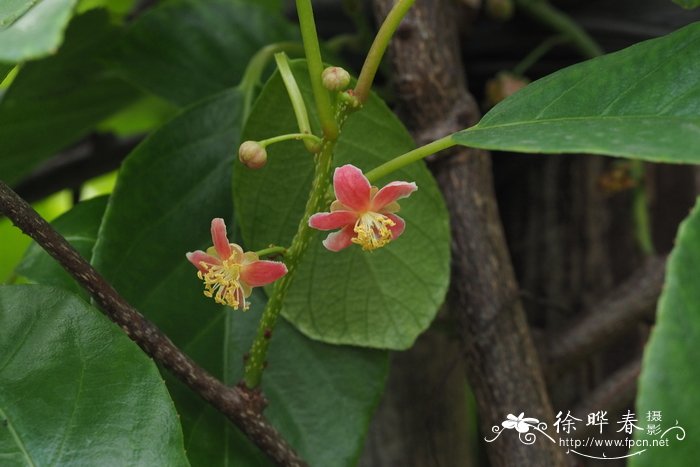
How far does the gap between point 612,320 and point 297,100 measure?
1.71ft

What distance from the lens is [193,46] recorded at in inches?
33.8

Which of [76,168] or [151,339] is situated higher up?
[76,168]

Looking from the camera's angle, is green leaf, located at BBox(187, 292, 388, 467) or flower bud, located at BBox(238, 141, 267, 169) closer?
flower bud, located at BBox(238, 141, 267, 169)

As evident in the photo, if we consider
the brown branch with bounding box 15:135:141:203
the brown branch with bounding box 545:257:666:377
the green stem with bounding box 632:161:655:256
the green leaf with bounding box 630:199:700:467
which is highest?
the brown branch with bounding box 15:135:141:203

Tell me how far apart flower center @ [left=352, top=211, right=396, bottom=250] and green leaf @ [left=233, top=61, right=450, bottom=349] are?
0.14 meters

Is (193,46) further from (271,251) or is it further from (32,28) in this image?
(32,28)

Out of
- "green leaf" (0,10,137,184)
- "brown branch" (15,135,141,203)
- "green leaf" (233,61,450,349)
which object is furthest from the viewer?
"brown branch" (15,135,141,203)

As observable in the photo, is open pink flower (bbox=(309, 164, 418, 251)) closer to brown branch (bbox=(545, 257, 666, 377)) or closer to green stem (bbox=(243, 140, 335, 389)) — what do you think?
green stem (bbox=(243, 140, 335, 389))

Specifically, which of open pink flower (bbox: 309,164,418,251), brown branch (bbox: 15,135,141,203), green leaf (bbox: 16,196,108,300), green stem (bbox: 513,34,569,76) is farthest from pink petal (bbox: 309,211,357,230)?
brown branch (bbox: 15,135,141,203)

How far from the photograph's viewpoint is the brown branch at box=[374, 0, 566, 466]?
2.36 feet

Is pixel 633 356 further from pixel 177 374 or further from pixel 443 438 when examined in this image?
pixel 177 374

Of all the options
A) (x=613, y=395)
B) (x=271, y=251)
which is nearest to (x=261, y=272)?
(x=271, y=251)

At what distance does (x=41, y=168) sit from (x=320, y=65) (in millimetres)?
764

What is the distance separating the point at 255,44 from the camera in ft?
2.82
